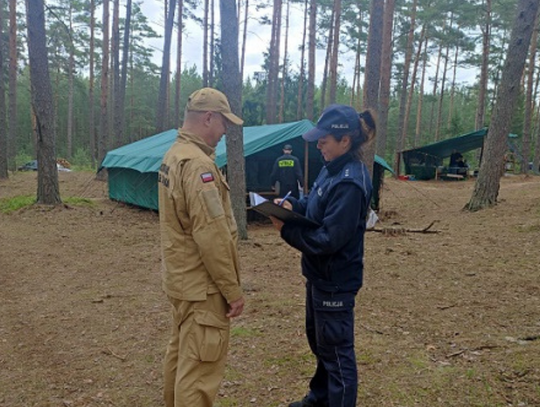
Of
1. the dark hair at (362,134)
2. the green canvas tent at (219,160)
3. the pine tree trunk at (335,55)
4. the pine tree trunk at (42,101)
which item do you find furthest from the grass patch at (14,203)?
the pine tree trunk at (335,55)

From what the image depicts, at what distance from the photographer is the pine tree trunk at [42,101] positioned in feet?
30.4

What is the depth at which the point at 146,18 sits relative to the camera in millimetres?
25688

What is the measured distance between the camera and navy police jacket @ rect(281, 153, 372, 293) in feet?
6.52

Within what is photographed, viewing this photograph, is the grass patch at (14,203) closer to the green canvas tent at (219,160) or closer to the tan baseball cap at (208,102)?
Result: the green canvas tent at (219,160)

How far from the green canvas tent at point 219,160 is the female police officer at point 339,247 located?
6.76m

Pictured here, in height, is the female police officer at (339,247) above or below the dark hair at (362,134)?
below

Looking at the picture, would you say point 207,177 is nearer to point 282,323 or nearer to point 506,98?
point 282,323

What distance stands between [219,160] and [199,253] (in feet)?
22.9

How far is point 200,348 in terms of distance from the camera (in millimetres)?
1982

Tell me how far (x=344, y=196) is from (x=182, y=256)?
798mm

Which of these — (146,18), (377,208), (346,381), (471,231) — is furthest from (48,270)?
(146,18)

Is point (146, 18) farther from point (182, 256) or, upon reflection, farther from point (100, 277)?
point (182, 256)

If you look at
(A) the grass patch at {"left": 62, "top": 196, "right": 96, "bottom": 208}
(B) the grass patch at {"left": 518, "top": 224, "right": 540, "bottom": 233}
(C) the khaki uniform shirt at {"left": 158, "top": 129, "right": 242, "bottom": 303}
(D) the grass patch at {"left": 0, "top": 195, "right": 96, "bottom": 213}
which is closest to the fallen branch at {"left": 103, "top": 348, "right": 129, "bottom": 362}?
(C) the khaki uniform shirt at {"left": 158, "top": 129, "right": 242, "bottom": 303}

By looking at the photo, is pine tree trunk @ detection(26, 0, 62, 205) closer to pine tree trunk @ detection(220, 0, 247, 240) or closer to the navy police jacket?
pine tree trunk @ detection(220, 0, 247, 240)
